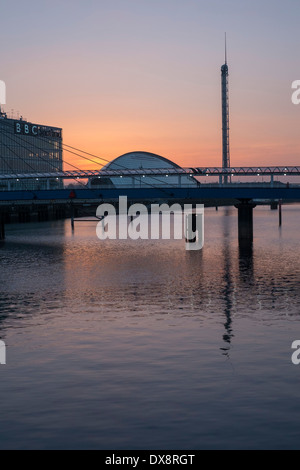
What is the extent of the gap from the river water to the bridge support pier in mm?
42667

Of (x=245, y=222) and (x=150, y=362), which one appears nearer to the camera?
(x=150, y=362)

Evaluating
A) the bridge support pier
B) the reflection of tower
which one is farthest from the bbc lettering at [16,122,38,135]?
the reflection of tower

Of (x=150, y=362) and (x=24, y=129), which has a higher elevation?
(x=24, y=129)

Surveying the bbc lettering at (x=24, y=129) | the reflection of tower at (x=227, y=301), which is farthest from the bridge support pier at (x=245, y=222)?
the bbc lettering at (x=24, y=129)

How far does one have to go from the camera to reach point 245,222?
94.6m

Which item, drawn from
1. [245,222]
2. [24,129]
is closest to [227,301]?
[245,222]

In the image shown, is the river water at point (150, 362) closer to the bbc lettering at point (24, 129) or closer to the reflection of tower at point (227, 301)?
the reflection of tower at point (227, 301)

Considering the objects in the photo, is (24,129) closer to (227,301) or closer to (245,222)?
(245,222)

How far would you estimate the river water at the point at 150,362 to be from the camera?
15.7 meters

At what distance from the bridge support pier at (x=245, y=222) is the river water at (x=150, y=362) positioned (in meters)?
42.7

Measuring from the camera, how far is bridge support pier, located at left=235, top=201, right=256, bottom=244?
303ft

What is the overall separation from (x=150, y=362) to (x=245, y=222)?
73.7 m
